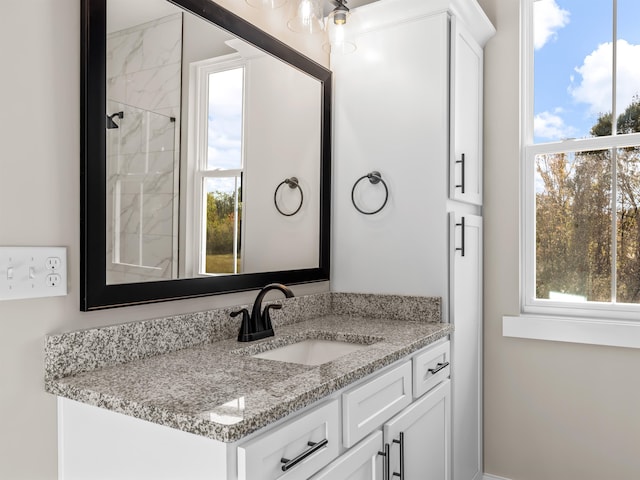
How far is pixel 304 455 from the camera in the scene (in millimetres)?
1087

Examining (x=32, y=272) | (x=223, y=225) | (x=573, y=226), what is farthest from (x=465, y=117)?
(x=32, y=272)

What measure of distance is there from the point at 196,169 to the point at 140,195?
0.79ft

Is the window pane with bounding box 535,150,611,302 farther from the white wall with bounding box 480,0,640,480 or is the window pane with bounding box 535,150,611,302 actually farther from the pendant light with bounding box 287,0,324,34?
the pendant light with bounding box 287,0,324,34

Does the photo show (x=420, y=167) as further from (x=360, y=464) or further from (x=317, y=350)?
(x=360, y=464)

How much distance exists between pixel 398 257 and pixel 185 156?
3.50 feet

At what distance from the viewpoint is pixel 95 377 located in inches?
46.1

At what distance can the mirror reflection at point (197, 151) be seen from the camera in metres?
1.33

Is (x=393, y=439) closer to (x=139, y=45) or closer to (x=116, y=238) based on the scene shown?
(x=116, y=238)

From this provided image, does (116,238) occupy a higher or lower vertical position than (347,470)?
higher

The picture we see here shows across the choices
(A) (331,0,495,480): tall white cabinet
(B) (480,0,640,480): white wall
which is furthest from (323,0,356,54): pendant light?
(B) (480,0,640,480): white wall

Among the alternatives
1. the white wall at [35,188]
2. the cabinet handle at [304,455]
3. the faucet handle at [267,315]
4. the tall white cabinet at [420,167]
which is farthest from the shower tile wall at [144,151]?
the tall white cabinet at [420,167]

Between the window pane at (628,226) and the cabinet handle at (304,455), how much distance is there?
171cm

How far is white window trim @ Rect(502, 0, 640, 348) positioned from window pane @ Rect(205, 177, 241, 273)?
4.67ft

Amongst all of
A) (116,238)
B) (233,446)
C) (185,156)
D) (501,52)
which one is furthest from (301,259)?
(501,52)
